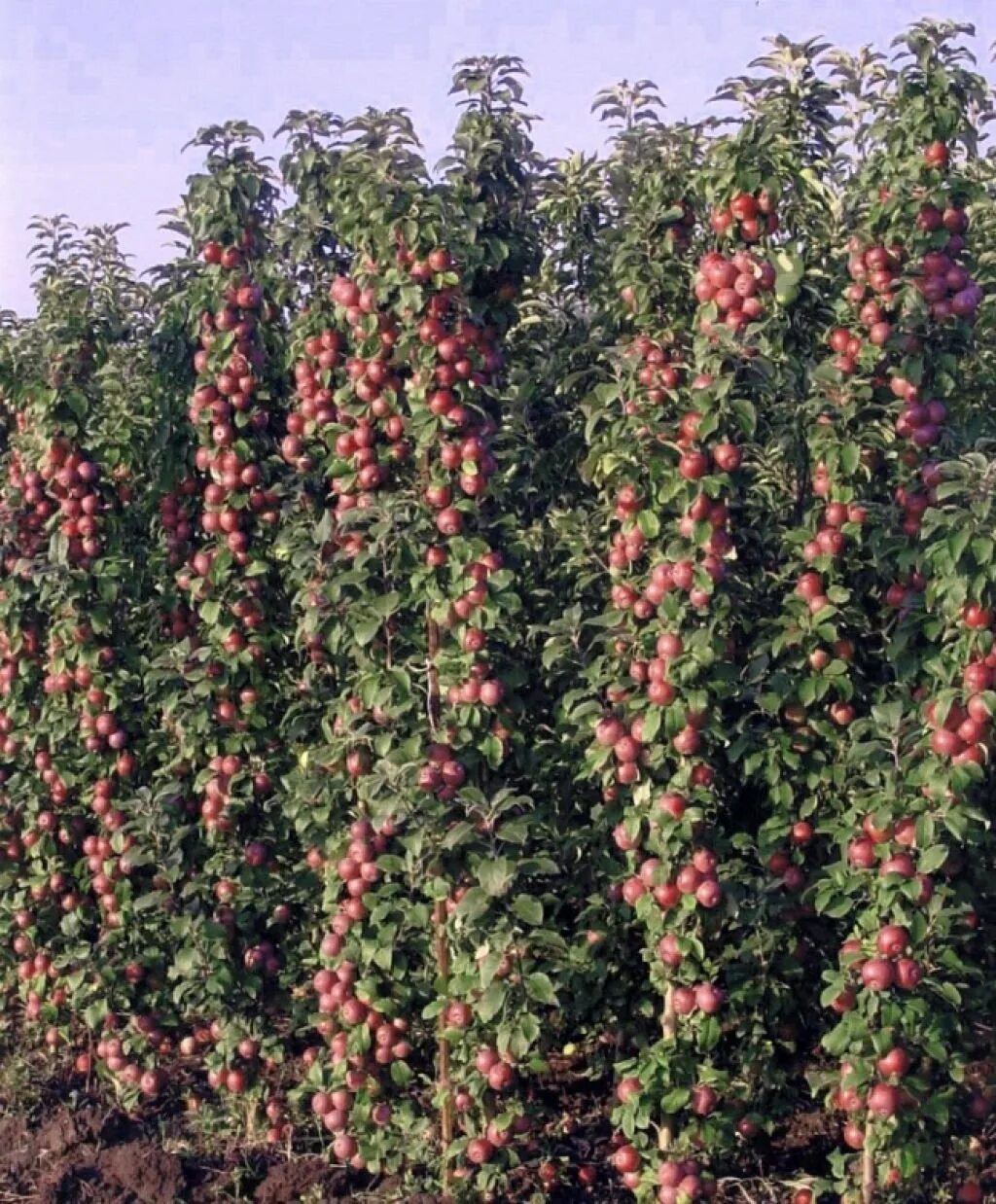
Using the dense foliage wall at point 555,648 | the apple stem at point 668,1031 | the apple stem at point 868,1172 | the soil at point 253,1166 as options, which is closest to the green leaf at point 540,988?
the dense foliage wall at point 555,648

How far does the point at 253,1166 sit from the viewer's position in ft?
17.9

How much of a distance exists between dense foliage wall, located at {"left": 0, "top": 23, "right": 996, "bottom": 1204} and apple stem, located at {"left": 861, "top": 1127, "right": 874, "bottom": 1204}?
0.02 meters

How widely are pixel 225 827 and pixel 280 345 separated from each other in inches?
83.1

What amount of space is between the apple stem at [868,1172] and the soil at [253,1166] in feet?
1.08

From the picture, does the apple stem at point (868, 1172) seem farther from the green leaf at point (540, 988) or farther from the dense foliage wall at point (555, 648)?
the green leaf at point (540, 988)

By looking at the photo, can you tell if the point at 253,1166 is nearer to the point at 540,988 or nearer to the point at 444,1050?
the point at 444,1050

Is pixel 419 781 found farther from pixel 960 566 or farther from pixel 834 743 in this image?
pixel 960 566

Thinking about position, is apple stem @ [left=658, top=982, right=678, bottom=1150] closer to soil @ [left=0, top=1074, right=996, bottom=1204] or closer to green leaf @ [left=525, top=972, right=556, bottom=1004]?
soil @ [left=0, top=1074, right=996, bottom=1204]

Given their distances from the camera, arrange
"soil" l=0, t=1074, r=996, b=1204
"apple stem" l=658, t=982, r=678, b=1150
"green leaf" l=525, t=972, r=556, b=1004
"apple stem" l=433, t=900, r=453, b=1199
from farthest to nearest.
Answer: "soil" l=0, t=1074, r=996, b=1204 < "apple stem" l=433, t=900, r=453, b=1199 < "apple stem" l=658, t=982, r=678, b=1150 < "green leaf" l=525, t=972, r=556, b=1004

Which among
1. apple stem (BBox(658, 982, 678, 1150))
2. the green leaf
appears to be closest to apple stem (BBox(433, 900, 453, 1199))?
the green leaf

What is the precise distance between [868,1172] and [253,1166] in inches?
92.4

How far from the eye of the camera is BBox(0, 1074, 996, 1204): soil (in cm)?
515

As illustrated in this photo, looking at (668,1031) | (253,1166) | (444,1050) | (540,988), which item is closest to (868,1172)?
(668,1031)

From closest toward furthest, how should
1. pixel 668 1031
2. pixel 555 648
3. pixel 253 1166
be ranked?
1. pixel 668 1031
2. pixel 555 648
3. pixel 253 1166
